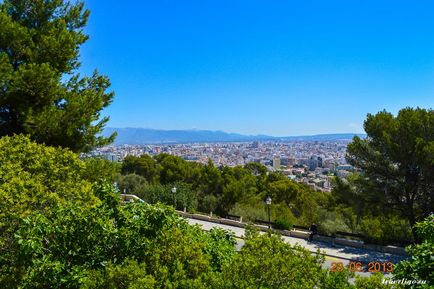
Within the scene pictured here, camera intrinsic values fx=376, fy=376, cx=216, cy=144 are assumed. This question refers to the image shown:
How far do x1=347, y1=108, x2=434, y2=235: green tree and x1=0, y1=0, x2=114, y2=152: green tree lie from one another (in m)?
11.5

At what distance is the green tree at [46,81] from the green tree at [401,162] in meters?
11.5

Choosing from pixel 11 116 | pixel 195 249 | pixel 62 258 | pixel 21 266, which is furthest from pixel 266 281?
pixel 11 116

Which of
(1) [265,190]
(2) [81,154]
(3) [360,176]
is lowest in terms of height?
(1) [265,190]

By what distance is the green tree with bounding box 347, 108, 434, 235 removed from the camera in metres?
15.7

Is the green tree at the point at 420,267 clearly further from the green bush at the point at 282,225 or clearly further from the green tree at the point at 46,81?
the green bush at the point at 282,225

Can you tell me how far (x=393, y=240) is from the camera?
16703mm

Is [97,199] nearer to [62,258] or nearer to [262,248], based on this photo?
[62,258]

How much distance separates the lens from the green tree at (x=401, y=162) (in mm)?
15727

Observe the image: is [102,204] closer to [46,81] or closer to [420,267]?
[420,267]

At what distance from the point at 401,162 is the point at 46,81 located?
46.1 ft

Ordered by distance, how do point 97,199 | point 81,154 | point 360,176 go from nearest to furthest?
point 97,199 < point 81,154 < point 360,176

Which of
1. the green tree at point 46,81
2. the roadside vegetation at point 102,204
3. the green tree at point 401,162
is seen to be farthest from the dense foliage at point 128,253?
the green tree at point 401,162

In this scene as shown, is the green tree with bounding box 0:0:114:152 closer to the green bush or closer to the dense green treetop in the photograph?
the dense green treetop

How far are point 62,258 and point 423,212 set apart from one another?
1590 centimetres
